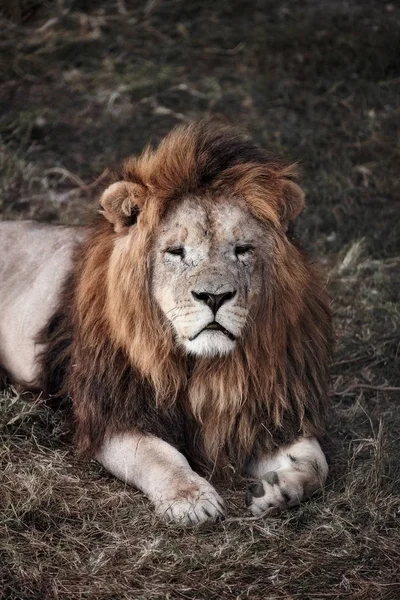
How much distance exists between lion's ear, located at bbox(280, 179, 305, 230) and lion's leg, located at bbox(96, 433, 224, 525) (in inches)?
35.5

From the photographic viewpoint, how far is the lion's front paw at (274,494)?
158 inches

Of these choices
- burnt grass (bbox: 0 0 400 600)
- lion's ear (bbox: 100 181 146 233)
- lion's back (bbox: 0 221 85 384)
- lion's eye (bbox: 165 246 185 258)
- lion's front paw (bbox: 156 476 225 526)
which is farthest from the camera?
lion's back (bbox: 0 221 85 384)

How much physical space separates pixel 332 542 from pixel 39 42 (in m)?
5.92

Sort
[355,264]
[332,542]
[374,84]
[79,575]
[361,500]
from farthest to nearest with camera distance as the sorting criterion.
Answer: [374,84] < [355,264] < [361,500] < [332,542] < [79,575]

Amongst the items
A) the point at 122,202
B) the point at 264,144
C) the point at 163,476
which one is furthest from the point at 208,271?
the point at 264,144

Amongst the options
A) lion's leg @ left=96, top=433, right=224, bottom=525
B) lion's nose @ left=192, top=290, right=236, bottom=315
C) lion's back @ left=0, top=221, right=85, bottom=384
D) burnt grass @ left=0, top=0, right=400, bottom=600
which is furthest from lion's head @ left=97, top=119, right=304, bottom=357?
lion's back @ left=0, top=221, right=85, bottom=384

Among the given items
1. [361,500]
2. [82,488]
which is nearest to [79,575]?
[82,488]

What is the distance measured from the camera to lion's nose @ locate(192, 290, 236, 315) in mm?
3908

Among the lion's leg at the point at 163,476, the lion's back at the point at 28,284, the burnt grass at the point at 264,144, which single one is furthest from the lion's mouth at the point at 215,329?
the lion's back at the point at 28,284

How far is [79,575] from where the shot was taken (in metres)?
3.61

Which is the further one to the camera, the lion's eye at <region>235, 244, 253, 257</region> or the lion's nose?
the lion's eye at <region>235, 244, 253, 257</region>

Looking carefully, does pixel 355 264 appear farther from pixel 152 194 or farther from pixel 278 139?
pixel 152 194

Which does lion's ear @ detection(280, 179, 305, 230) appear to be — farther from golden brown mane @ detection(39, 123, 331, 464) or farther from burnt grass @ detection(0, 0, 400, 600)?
burnt grass @ detection(0, 0, 400, 600)

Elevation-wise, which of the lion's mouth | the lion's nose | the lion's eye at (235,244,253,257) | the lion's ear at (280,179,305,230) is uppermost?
the lion's ear at (280,179,305,230)
